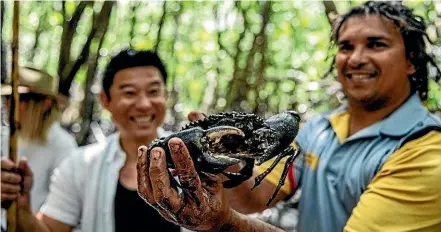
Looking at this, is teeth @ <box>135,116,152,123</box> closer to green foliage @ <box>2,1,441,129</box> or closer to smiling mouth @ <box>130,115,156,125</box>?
smiling mouth @ <box>130,115,156,125</box>

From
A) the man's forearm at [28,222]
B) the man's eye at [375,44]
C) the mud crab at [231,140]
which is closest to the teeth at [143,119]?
the man's forearm at [28,222]

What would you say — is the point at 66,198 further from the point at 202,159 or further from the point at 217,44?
the point at 217,44

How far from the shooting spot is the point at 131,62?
2.96m

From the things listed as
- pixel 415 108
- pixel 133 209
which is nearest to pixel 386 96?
pixel 415 108

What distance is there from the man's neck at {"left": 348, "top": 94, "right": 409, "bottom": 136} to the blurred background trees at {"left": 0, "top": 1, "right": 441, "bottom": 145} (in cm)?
195

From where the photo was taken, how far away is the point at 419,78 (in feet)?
8.82

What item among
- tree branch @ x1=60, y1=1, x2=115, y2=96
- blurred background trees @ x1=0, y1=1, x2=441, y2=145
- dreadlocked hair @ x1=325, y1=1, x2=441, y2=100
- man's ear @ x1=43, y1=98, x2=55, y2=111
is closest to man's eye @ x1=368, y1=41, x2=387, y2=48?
dreadlocked hair @ x1=325, y1=1, x2=441, y2=100

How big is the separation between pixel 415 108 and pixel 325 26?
4.18m

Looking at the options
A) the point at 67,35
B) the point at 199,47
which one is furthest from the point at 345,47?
the point at 199,47

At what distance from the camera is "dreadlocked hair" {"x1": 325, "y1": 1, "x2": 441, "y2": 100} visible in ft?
8.39

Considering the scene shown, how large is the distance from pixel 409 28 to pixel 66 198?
1.45 meters

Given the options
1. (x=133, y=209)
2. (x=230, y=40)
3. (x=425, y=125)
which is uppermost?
(x=230, y=40)

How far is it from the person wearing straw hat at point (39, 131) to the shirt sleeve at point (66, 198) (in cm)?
62

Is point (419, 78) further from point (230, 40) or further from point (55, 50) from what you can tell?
point (55, 50)
